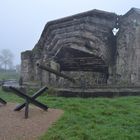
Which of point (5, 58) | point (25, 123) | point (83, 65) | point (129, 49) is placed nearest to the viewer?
point (25, 123)

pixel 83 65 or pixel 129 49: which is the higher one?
pixel 129 49

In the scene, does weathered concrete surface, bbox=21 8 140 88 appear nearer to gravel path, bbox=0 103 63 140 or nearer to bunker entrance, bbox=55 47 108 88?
bunker entrance, bbox=55 47 108 88

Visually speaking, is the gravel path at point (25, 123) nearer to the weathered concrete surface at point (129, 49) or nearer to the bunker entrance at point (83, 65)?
the weathered concrete surface at point (129, 49)

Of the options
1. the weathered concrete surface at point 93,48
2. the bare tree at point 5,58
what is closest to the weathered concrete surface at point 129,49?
the weathered concrete surface at point 93,48

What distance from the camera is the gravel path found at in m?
7.88

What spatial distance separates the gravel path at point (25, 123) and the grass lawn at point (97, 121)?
282 millimetres

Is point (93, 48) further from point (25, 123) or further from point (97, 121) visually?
point (25, 123)

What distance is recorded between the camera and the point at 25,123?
900 cm

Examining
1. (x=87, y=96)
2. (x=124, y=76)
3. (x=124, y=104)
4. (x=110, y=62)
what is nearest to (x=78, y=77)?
(x=110, y=62)

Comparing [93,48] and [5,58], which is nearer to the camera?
[93,48]

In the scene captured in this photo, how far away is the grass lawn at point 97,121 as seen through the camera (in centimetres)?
747

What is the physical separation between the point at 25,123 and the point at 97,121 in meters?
1.99

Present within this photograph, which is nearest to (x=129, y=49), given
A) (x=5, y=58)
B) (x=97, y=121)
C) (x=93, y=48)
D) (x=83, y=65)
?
(x=93, y=48)

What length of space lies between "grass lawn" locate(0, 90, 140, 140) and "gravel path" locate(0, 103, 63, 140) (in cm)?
28
